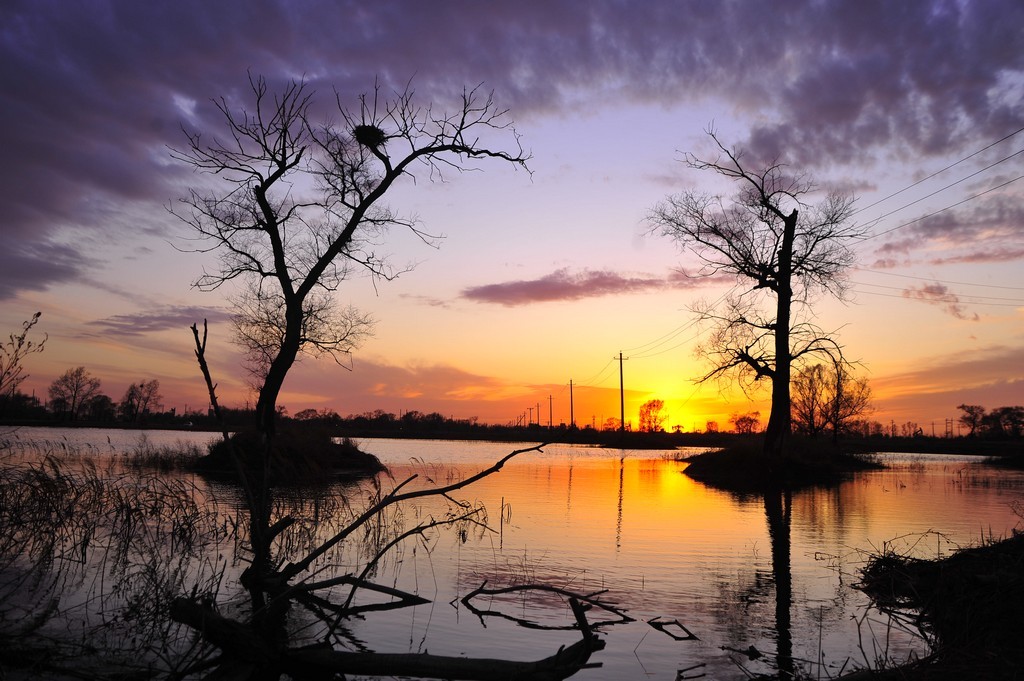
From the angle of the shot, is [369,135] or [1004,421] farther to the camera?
[1004,421]

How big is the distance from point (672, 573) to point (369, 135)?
45.6 feet

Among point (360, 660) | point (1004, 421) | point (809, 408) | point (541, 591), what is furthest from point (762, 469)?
point (1004, 421)

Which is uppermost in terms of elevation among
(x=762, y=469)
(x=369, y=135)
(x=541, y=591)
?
(x=369, y=135)

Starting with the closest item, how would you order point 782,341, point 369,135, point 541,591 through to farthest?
point 541,591 → point 369,135 → point 782,341

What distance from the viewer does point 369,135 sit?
19.0 meters

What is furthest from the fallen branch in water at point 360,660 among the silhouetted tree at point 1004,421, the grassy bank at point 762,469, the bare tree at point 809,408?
the silhouetted tree at point 1004,421

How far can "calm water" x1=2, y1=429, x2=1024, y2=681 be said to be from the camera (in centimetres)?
705

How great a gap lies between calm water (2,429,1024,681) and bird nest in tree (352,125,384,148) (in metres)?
9.70

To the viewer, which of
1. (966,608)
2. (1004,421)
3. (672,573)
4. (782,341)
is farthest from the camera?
(1004,421)

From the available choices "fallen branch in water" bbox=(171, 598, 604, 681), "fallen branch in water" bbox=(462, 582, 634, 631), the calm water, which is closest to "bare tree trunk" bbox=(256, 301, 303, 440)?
the calm water

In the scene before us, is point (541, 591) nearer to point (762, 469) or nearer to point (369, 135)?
point (369, 135)

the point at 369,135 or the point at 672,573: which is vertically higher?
the point at 369,135

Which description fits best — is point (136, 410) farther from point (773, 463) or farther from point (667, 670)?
point (667, 670)

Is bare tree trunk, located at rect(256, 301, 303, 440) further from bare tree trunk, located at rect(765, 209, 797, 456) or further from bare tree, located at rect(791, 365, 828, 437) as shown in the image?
bare tree, located at rect(791, 365, 828, 437)
